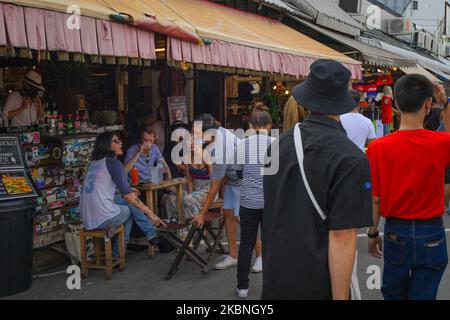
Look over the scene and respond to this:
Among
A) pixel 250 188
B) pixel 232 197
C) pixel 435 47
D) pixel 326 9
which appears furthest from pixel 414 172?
pixel 435 47

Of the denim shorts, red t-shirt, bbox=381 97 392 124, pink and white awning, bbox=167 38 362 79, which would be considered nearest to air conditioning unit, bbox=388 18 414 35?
red t-shirt, bbox=381 97 392 124

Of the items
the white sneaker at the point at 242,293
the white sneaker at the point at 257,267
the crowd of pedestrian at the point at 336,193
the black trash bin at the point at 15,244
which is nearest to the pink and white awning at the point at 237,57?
the crowd of pedestrian at the point at 336,193

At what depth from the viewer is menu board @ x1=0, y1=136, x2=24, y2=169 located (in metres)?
5.11

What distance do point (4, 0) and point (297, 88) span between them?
268 centimetres

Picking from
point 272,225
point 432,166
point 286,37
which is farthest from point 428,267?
point 286,37

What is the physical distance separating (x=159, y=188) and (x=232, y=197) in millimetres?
1202

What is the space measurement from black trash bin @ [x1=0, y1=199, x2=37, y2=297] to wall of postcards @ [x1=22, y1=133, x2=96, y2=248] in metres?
0.72

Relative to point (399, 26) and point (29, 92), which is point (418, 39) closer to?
point (399, 26)

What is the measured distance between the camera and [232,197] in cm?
572

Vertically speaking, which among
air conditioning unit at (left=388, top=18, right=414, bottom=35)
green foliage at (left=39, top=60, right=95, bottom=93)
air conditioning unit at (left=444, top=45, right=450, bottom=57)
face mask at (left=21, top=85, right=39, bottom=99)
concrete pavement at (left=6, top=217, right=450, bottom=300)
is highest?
air conditioning unit at (left=388, top=18, right=414, bottom=35)

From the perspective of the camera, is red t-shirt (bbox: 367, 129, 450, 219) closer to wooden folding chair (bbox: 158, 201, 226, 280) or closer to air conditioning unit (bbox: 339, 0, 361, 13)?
wooden folding chair (bbox: 158, 201, 226, 280)

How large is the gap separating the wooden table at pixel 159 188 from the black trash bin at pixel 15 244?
5.08 feet

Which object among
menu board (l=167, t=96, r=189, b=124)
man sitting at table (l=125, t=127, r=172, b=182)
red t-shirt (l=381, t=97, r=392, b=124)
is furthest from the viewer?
red t-shirt (l=381, t=97, r=392, b=124)
